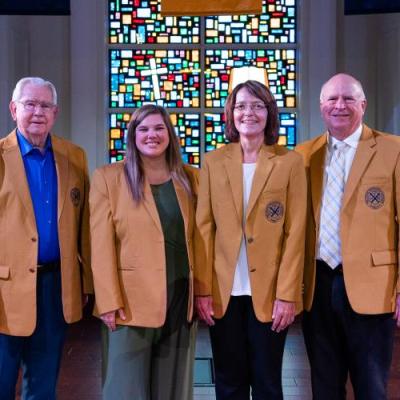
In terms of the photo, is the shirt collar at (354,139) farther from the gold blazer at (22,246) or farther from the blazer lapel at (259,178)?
the gold blazer at (22,246)

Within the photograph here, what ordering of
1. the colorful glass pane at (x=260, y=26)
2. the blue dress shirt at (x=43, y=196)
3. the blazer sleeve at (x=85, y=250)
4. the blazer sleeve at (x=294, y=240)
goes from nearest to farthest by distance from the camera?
the blazer sleeve at (x=294, y=240)
the blue dress shirt at (x=43, y=196)
the blazer sleeve at (x=85, y=250)
the colorful glass pane at (x=260, y=26)

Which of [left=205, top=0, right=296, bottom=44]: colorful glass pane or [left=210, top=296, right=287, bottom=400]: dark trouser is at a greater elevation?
[left=205, top=0, right=296, bottom=44]: colorful glass pane

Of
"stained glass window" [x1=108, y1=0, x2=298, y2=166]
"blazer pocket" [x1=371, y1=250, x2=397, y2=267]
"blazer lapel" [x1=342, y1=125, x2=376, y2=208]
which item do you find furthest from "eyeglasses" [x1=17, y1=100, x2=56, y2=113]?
"stained glass window" [x1=108, y1=0, x2=298, y2=166]

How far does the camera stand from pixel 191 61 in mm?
7531

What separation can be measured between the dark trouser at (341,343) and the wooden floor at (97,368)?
1041 millimetres

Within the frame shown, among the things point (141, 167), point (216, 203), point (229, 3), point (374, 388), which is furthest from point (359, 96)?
point (229, 3)

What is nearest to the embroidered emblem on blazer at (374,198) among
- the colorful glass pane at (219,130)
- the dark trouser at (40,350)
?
the dark trouser at (40,350)

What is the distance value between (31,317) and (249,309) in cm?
84

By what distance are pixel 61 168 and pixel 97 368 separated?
196 centimetres

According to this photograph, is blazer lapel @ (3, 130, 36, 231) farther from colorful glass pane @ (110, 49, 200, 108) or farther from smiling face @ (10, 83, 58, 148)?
colorful glass pane @ (110, 49, 200, 108)

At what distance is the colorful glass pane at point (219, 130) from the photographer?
294 inches

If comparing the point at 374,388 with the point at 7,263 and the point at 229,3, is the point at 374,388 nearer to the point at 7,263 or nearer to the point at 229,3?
the point at 7,263

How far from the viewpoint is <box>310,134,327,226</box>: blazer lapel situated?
2.59 meters

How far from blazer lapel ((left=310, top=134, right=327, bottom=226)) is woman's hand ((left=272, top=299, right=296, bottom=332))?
0.34 m
